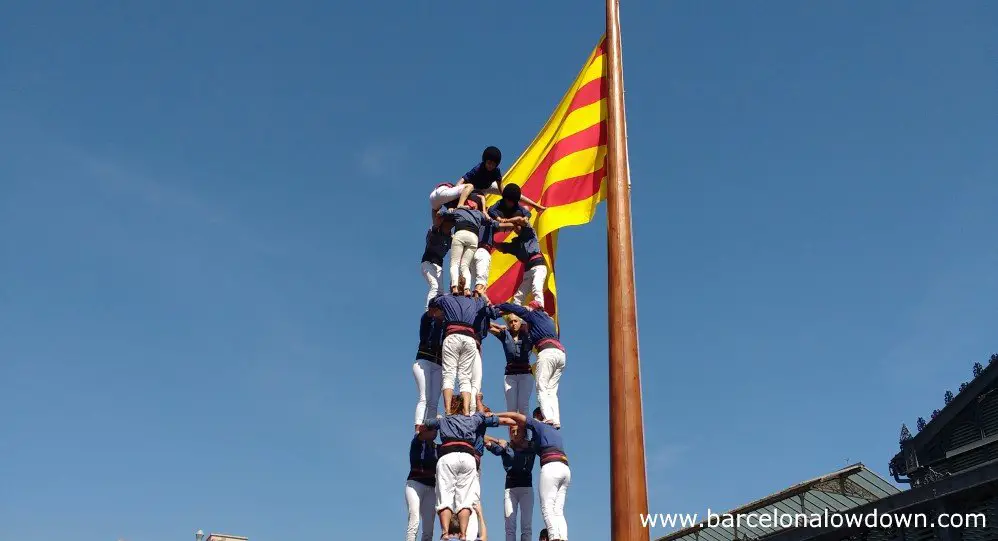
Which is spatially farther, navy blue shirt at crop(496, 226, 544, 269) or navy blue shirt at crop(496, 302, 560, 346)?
navy blue shirt at crop(496, 226, 544, 269)

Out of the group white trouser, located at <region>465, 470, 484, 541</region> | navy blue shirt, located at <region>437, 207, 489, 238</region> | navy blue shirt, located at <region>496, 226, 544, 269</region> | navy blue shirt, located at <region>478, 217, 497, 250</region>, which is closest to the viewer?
white trouser, located at <region>465, 470, 484, 541</region>

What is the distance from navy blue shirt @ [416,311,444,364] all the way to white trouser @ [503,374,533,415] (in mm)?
2089

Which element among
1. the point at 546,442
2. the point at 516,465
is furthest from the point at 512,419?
the point at 516,465

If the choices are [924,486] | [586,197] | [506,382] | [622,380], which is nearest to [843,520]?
[924,486]

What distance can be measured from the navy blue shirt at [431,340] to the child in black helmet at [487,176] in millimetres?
2520

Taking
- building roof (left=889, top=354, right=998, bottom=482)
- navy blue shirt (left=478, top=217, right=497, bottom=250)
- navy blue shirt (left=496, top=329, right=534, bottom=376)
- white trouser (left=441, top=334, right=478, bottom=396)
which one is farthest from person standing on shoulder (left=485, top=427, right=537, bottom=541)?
building roof (left=889, top=354, right=998, bottom=482)

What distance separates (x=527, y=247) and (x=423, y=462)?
5532 mm

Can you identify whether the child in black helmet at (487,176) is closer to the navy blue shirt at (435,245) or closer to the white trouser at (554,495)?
the navy blue shirt at (435,245)

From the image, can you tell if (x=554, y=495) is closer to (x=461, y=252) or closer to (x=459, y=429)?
(x=459, y=429)

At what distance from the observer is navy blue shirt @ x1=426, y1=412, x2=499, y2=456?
48.8 ft

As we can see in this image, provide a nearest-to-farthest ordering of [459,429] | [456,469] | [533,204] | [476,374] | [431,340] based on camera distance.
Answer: [456,469]
[459,429]
[476,374]
[431,340]
[533,204]

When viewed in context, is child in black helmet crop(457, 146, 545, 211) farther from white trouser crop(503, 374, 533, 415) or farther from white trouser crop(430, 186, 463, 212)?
white trouser crop(503, 374, 533, 415)

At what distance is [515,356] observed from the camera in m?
18.8

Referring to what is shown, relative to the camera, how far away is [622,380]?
9.62 metres
